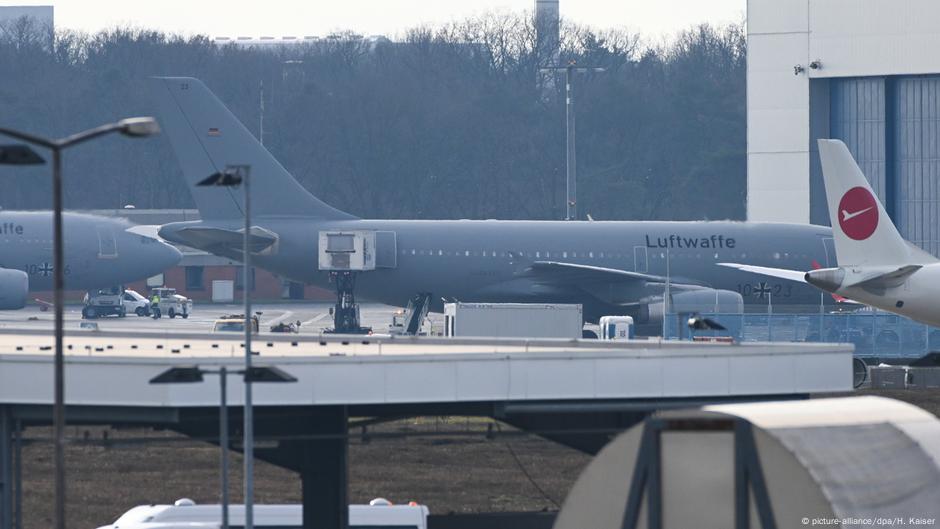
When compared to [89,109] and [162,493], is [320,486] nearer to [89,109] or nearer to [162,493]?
[162,493]

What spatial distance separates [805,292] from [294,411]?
37.1 meters

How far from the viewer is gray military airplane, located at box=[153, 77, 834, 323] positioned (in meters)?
59.9

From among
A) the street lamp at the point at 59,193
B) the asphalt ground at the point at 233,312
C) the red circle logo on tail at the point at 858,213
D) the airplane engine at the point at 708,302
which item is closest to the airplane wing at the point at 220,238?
the asphalt ground at the point at 233,312

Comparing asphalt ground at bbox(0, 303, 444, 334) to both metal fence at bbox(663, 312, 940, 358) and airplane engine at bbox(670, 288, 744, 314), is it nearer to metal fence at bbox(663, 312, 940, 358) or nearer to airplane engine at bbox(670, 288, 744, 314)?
airplane engine at bbox(670, 288, 744, 314)

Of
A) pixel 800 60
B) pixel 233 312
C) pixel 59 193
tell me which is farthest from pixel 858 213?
pixel 233 312

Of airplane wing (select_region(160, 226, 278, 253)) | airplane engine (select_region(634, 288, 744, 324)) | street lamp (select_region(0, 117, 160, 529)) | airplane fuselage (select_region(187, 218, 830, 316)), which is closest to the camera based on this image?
street lamp (select_region(0, 117, 160, 529))

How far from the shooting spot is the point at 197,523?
3541cm

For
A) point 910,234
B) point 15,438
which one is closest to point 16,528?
point 15,438

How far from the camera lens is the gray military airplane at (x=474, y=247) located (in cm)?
5988

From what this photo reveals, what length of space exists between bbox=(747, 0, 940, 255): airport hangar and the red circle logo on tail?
28.1 metres

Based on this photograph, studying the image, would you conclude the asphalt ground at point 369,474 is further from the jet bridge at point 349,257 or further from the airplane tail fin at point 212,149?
the airplane tail fin at point 212,149

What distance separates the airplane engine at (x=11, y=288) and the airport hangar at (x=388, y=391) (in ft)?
122

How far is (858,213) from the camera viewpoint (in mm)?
46000

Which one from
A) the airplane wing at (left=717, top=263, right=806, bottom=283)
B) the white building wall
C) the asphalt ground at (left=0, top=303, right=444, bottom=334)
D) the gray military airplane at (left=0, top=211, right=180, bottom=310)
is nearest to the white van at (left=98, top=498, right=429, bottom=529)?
the airplane wing at (left=717, top=263, right=806, bottom=283)
